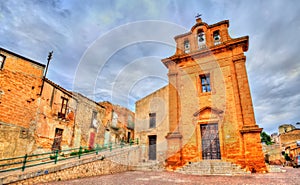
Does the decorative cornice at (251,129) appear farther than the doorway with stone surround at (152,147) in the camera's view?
No

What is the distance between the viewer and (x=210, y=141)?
37.4ft

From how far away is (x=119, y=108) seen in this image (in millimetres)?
25188

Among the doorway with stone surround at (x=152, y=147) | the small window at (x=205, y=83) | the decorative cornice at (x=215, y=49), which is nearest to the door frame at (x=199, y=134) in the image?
the small window at (x=205, y=83)

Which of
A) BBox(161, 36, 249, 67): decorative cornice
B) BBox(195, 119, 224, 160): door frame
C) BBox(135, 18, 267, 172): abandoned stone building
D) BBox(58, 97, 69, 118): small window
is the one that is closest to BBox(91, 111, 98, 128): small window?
BBox(58, 97, 69, 118): small window

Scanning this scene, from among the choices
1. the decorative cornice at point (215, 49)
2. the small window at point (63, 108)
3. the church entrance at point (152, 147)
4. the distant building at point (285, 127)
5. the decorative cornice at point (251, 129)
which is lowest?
the church entrance at point (152, 147)

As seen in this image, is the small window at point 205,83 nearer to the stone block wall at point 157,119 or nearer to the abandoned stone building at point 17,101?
the stone block wall at point 157,119

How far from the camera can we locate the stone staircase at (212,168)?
9689 millimetres

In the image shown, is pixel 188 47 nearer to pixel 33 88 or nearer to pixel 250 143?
pixel 250 143

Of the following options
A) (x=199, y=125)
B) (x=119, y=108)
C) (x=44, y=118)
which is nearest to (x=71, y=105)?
(x=44, y=118)

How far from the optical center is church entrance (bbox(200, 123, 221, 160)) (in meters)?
11.1

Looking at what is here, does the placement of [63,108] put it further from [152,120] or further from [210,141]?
[210,141]

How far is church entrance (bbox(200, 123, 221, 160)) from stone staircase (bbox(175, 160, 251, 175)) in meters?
0.51

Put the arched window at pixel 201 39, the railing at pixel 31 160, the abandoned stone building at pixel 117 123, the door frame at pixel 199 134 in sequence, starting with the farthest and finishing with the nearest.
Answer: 1. the abandoned stone building at pixel 117 123
2. the arched window at pixel 201 39
3. the door frame at pixel 199 134
4. the railing at pixel 31 160

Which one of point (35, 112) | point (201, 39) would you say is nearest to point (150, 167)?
point (35, 112)
